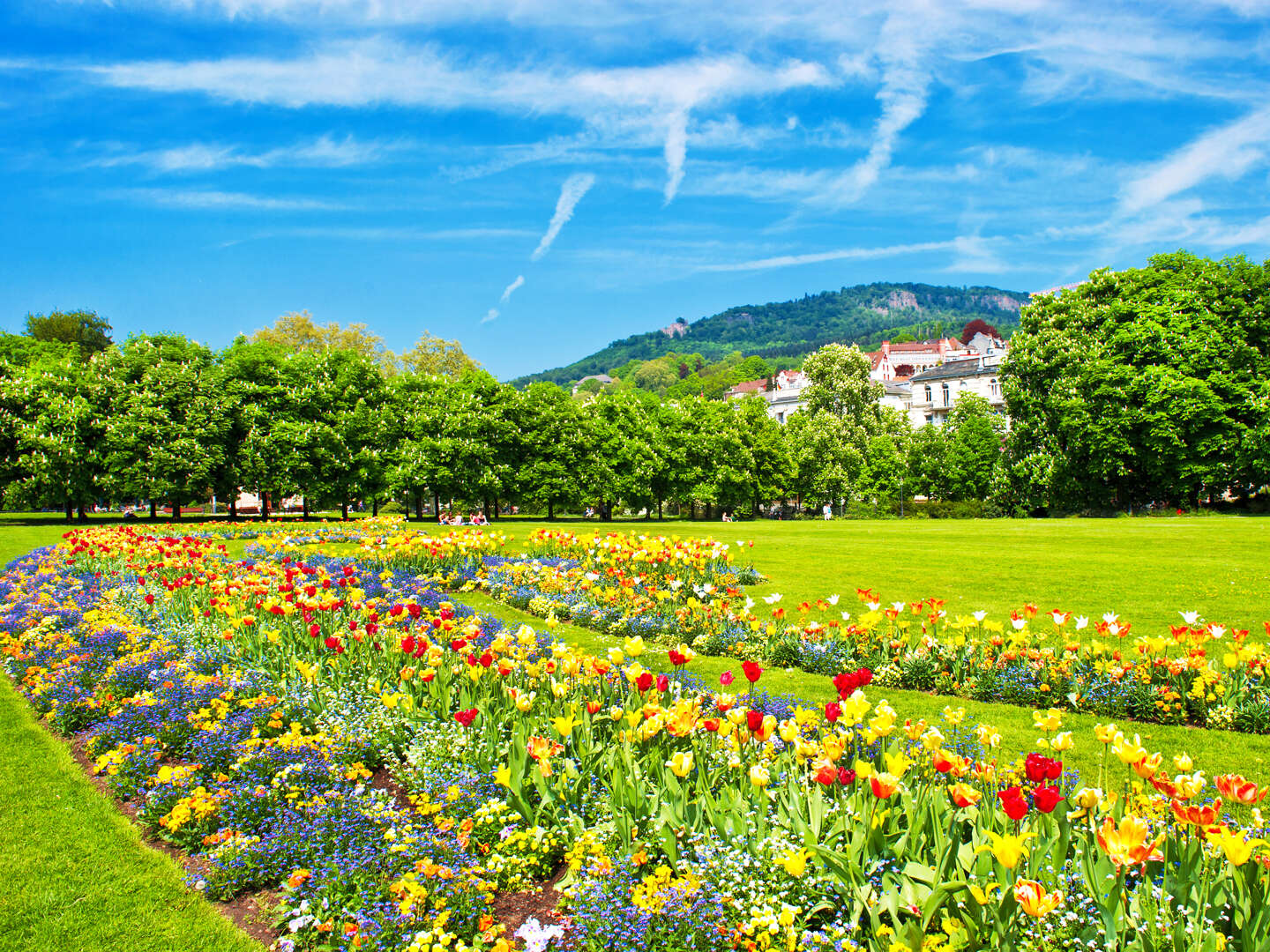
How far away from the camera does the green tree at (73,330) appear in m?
61.7

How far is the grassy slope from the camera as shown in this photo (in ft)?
15.0

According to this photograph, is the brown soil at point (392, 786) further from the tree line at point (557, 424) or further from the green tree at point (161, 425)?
the green tree at point (161, 425)

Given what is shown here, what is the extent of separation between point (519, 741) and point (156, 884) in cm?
259

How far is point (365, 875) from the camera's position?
4.61 m

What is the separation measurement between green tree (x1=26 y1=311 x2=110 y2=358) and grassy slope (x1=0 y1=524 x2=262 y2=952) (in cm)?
6704

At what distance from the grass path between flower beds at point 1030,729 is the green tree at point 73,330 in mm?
68735

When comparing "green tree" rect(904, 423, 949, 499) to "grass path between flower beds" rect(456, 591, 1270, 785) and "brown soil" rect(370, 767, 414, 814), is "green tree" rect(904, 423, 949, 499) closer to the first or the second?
"grass path between flower beds" rect(456, 591, 1270, 785)

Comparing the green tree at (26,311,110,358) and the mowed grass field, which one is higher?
the green tree at (26,311,110,358)

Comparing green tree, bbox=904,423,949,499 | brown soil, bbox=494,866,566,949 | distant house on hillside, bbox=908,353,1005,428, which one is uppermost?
distant house on hillside, bbox=908,353,1005,428

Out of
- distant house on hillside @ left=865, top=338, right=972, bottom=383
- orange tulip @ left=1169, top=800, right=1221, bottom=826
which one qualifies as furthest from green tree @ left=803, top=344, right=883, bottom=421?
distant house on hillside @ left=865, top=338, right=972, bottom=383

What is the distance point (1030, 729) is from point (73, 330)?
7681 cm

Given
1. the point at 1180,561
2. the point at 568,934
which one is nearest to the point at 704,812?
the point at 568,934

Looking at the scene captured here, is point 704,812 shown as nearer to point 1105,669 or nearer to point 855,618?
point 1105,669

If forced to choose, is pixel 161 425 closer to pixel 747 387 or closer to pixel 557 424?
pixel 557 424
